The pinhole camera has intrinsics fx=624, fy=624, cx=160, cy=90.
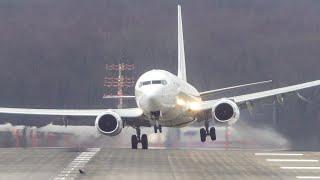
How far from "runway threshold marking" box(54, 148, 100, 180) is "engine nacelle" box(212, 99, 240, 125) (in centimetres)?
1465

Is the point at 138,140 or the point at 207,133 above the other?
the point at 207,133

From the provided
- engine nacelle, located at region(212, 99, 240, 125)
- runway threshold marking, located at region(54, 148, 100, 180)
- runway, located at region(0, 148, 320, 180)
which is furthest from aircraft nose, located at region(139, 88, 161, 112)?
runway threshold marking, located at region(54, 148, 100, 180)

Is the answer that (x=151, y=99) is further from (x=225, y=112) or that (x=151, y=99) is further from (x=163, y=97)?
(x=225, y=112)

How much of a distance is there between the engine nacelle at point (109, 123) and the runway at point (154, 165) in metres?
2.90

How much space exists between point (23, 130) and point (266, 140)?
4070 cm

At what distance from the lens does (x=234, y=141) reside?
99.4m

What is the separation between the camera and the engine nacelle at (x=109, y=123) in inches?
2638

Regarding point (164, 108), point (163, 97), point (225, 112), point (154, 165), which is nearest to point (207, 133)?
point (225, 112)

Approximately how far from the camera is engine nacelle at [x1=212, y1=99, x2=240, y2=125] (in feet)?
223

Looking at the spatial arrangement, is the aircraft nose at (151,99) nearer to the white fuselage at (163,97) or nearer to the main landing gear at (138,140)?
the white fuselage at (163,97)

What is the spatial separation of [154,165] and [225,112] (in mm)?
12752

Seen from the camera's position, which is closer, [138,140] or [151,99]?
[151,99]

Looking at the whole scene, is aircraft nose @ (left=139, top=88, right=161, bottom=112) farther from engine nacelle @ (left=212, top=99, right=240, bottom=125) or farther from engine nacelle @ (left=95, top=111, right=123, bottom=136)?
engine nacelle @ (left=212, top=99, right=240, bottom=125)

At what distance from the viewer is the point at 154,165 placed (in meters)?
59.4
